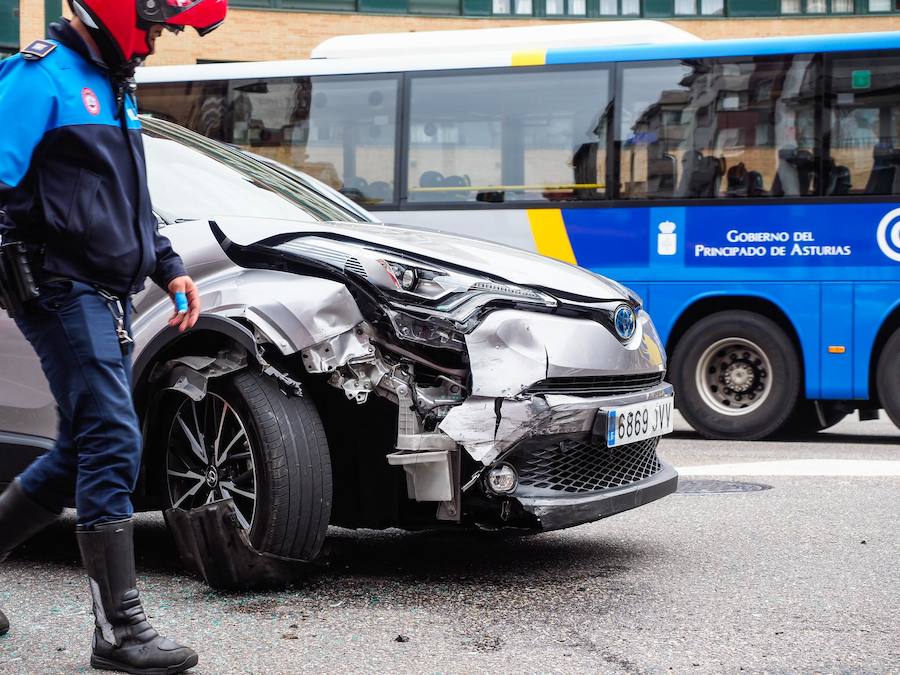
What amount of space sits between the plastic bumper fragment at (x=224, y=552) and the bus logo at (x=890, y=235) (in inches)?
268

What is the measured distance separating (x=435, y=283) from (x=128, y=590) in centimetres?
139

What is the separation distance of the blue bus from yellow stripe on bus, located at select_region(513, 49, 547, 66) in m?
0.02

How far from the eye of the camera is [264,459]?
3926mm

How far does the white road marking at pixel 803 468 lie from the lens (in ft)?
24.2

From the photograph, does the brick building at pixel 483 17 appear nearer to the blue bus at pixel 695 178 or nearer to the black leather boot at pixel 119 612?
the blue bus at pixel 695 178

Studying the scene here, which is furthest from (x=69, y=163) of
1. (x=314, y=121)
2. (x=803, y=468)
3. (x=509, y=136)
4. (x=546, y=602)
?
(x=314, y=121)

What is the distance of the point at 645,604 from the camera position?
13.4ft

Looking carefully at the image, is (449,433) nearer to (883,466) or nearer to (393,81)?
(883,466)

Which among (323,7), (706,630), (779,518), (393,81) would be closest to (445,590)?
(706,630)

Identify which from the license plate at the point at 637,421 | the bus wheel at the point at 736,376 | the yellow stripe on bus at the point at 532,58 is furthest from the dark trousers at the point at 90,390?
the yellow stripe on bus at the point at 532,58

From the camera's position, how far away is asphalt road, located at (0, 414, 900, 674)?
348 centimetres

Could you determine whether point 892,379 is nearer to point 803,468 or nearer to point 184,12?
point 803,468

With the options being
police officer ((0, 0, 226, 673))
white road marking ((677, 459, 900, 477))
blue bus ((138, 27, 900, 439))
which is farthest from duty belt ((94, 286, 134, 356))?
blue bus ((138, 27, 900, 439))

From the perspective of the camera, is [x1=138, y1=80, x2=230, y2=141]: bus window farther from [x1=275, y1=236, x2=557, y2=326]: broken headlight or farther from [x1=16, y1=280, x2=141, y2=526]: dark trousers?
[x1=16, y1=280, x2=141, y2=526]: dark trousers
